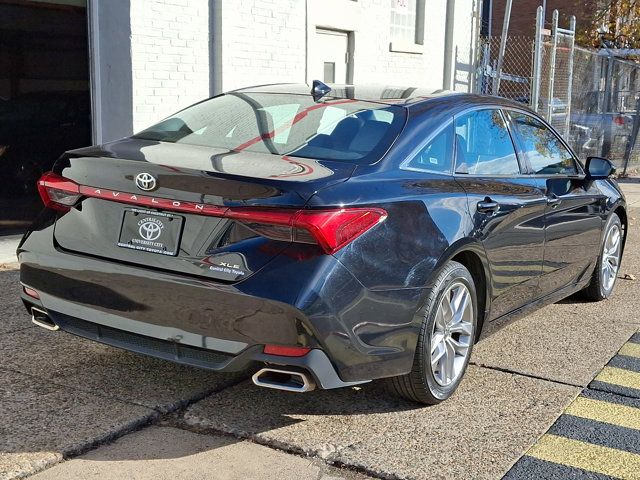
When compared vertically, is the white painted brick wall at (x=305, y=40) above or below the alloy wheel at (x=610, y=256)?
above

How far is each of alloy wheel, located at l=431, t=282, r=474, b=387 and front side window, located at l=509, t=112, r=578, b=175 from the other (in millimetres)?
1356

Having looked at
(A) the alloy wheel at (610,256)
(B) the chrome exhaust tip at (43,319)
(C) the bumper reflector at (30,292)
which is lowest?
(A) the alloy wheel at (610,256)

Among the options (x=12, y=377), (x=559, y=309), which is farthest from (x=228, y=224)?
(x=559, y=309)

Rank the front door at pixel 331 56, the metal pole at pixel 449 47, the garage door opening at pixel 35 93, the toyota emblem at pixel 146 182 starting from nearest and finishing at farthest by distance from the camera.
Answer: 1. the toyota emblem at pixel 146 182
2. the garage door opening at pixel 35 93
3. the front door at pixel 331 56
4. the metal pole at pixel 449 47

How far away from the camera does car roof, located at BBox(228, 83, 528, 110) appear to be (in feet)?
15.1

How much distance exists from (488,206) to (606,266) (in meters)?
2.50

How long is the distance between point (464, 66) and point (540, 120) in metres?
9.08

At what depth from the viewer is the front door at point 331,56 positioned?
11156mm

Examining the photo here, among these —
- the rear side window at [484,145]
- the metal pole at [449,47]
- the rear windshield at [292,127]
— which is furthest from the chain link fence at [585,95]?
the rear windshield at [292,127]

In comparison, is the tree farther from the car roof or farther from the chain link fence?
the car roof

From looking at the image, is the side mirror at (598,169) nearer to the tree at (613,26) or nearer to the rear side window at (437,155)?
the rear side window at (437,155)

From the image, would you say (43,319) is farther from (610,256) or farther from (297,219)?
(610,256)

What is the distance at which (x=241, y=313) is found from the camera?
11.4 feet

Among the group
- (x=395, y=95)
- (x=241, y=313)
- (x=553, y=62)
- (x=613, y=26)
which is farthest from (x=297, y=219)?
(x=613, y=26)
